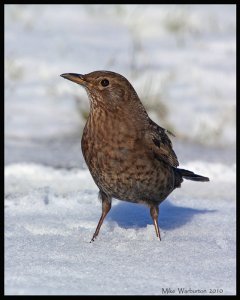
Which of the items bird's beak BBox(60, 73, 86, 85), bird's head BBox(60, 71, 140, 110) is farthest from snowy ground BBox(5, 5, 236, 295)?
bird's beak BBox(60, 73, 86, 85)

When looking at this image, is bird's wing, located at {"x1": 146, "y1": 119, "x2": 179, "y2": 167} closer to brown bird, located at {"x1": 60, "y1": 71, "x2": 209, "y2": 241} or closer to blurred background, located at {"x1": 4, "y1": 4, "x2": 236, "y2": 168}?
brown bird, located at {"x1": 60, "y1": 71, "x2": 209, "y2": 241}

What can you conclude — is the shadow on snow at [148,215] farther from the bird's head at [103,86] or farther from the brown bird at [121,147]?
the bird's head at [103,86]

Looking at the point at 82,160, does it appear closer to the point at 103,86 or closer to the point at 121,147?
the point at 103,86

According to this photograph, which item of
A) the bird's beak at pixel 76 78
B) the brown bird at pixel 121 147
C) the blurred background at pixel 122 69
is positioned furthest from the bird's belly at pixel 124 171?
the blurred background at pixel 122 69

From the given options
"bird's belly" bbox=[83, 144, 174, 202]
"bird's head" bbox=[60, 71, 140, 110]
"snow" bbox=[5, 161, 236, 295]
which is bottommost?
"snow" bbox=[5, 161, 236, 295]

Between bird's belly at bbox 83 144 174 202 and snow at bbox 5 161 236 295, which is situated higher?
bird's belly at bbox 83 144 174 202

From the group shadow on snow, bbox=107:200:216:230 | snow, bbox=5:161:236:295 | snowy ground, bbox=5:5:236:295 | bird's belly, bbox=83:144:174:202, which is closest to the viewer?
snow, bbox=5:161:236:295
